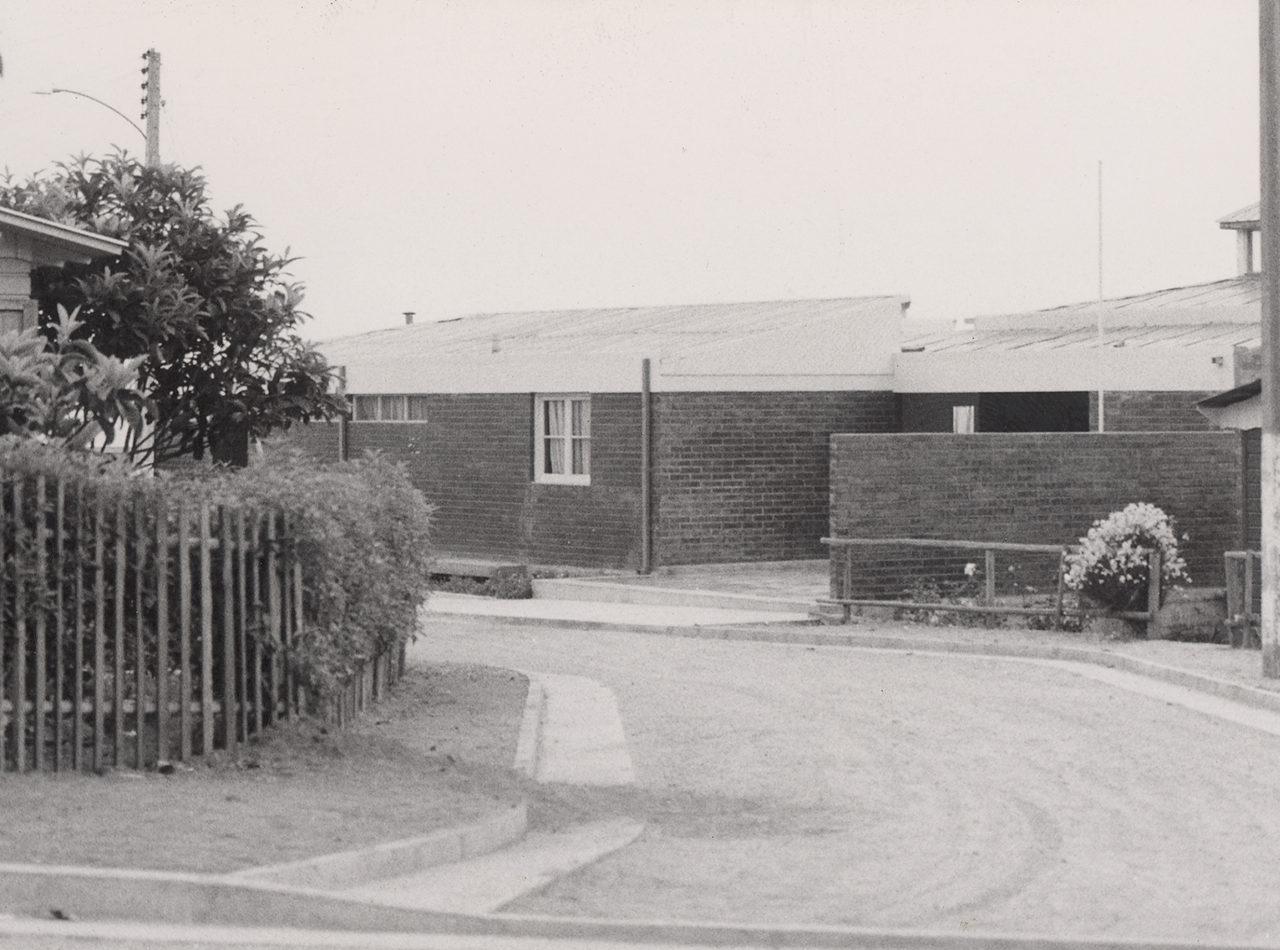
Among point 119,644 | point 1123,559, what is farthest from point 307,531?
point 1123,559

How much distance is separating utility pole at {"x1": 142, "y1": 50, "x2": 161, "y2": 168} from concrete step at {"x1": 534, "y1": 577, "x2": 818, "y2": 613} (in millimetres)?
10273

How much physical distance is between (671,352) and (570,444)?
7.24ft

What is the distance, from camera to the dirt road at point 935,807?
28.3 feet

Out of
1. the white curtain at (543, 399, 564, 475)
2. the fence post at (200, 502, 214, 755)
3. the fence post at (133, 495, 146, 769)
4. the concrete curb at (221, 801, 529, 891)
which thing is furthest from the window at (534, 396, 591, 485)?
the concrete curb at (221, 801, 529, 891)

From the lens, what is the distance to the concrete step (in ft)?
80.7

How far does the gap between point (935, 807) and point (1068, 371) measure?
18.3 meters

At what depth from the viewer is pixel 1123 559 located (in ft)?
67.6

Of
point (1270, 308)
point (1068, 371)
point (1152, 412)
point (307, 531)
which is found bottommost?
point (307, 531)

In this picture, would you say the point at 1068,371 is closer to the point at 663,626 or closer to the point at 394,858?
the point at 663,626

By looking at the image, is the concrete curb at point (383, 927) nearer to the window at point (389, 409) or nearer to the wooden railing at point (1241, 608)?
the wooden railing at point (1241, 608)

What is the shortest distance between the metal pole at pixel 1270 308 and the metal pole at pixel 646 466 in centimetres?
1252

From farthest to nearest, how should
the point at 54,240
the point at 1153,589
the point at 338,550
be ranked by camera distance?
the point at 1153,589 → the point at 54,240 → the point at 338,550

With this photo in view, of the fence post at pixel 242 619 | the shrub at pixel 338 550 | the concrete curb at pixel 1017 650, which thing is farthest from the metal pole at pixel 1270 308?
the fence post at pixel 242 619

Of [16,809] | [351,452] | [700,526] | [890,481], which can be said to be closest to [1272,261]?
[890,481]
